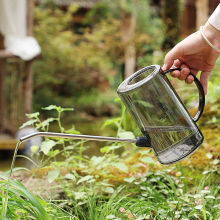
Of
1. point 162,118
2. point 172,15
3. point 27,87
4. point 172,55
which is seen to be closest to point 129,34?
point 172,15

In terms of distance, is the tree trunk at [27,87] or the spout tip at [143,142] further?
the tree trunk at [27,87]

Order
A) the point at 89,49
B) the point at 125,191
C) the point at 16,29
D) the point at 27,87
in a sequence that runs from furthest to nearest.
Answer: the point at 89,49, the point at 27,87, the point at 16,29, the point at 125,191

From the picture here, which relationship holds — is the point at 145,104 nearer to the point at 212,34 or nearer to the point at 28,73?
the point at 212,34

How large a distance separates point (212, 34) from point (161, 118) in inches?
16.3

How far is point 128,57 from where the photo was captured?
11953 mm

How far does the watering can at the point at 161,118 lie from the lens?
3.55ft

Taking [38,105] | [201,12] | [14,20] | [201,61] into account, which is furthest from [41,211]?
[201,12]

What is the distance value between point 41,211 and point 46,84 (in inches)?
389

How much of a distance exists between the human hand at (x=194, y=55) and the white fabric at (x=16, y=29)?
473cm

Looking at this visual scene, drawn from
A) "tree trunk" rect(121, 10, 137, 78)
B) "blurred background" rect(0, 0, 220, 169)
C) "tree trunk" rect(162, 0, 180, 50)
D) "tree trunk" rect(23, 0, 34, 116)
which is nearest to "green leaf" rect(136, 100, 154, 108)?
"tree trunk" rect(23, 0, 34, 116)

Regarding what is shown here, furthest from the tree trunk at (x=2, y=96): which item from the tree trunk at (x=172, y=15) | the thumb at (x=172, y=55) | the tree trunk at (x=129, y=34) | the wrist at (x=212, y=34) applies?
the tree trunk at (x=129, y=34)

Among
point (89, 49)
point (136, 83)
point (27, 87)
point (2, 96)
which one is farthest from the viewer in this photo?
point (89, 49)

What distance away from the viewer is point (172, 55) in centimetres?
130

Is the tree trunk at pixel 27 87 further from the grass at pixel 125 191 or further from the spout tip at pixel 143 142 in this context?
the spout tip at pixel 143 142
